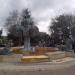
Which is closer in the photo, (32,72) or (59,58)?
(32,72)

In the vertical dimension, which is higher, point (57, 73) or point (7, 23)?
point (7, 23)

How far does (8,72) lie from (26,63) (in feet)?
12.6

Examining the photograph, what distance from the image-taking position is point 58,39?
5741 centimetres

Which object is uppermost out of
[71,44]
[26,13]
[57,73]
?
[26,13]

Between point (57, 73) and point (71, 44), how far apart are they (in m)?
16.3

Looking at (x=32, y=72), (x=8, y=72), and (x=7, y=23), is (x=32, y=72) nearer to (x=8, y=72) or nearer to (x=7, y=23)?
(x=8, y=72)

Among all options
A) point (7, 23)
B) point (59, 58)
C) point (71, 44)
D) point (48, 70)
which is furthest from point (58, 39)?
point (48, 70)

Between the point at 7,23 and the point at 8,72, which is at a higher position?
the point at 7,23

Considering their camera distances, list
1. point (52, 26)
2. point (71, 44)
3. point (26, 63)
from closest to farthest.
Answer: point (26, 63) < point (71, 44) < point (52, 26)

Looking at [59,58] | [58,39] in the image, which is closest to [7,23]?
[58,39]

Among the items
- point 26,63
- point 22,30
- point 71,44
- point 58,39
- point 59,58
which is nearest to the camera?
point 26,63

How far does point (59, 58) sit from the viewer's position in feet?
65.7

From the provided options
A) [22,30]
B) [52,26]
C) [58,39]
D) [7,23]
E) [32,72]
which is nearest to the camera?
[32,72]

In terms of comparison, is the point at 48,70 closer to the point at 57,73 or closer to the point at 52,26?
the point at 57,73
